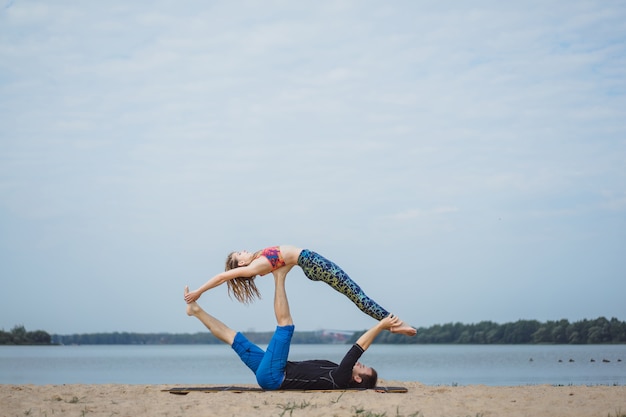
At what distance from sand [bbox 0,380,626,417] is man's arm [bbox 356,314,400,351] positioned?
1.89 feet

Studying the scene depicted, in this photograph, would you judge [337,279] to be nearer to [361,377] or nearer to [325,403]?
[361,377]

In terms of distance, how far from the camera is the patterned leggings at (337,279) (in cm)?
934

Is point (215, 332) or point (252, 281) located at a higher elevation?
point (252, 281)

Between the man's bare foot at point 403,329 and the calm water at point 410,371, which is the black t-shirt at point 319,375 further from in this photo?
the calm water at point 410,371

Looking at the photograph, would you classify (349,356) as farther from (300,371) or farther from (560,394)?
(560,394)

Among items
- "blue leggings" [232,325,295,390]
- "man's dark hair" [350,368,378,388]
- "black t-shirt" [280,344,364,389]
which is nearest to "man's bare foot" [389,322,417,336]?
"black t-shirt" [280,344,364,389]

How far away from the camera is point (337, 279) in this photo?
935 centimetres

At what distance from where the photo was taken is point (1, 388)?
10.1 meters

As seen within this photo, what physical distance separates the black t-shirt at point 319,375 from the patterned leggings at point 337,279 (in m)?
0.54

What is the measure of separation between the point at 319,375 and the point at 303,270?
130 cm

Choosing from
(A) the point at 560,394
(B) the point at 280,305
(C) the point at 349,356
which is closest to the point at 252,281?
(B) the point at 280,305

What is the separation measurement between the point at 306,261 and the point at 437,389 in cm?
250

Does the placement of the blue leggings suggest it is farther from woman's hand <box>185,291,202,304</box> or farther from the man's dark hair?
the man's dark hair

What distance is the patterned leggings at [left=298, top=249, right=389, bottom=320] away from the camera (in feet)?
30.7
